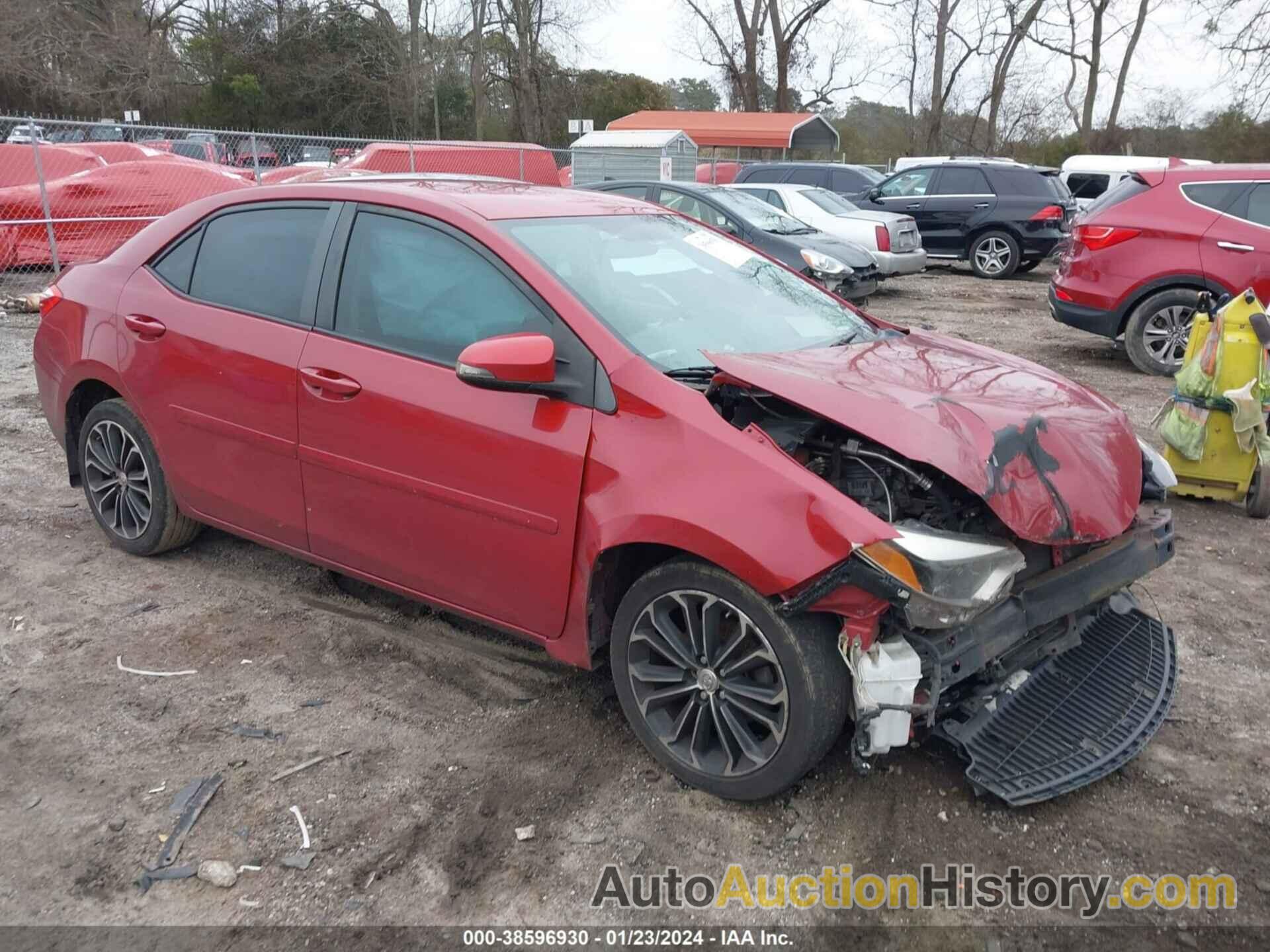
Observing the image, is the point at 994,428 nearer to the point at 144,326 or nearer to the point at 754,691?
the point at 754,691

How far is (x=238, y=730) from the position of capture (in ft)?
10.8

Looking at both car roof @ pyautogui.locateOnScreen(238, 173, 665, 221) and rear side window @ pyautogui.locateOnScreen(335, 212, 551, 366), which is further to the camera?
car roof @ pyautogui.locateOnScreen(238, 173, 665, 221)

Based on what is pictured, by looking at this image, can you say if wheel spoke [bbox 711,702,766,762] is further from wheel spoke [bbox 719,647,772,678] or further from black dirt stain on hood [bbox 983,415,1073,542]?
black dirt stain on hood [bbox 983,415,1073,542]

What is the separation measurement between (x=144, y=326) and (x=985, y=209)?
1475 cm

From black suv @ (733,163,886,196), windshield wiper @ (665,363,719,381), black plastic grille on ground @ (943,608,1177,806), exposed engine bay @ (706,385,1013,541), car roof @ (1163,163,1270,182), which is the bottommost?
black plastic grille on ground @ (943,608,1177,806)

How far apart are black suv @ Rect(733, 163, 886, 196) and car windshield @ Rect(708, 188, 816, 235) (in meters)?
6.47

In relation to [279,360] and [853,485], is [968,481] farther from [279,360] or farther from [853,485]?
[279,360]

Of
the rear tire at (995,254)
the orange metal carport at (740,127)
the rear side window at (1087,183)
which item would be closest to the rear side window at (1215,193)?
the rear tire at (995,254)

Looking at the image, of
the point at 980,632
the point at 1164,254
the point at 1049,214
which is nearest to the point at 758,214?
the point at 1164,254

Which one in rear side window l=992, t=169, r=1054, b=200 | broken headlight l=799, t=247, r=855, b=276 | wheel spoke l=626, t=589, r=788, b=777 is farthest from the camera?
rear side window l=992, t=169, r=1054, b=200

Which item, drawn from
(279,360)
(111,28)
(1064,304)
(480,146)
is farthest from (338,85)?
(279,360)

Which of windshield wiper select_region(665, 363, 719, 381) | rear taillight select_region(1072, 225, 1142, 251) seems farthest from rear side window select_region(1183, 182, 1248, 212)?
windshield wiper select_region(665, 363, 719, 381)

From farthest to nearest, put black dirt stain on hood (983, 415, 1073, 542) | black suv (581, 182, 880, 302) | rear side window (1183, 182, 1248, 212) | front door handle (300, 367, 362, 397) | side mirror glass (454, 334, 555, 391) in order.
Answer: black suv (581, 182, 880, 302), rear side window (1183, 182, 1248, 212), front door handle (300, 367, 362, 397), side mirror glass (454, 334, 555, 391), black dirt stain on hood (983, 415, 1073, 542)

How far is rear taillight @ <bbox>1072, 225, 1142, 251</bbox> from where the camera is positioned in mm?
8656
